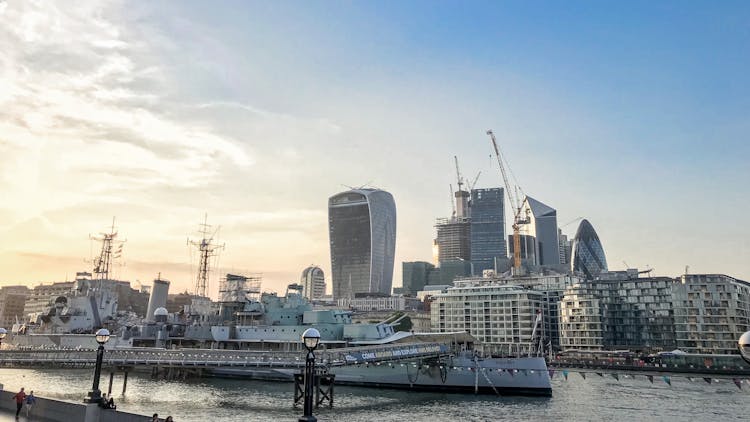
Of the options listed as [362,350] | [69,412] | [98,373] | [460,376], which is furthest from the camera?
[460,376]

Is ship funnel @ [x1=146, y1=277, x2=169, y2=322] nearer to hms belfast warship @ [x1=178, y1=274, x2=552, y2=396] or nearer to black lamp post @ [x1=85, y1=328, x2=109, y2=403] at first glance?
hms belfast warship @ [x1=178, y1=274, x2=552, y2=396]

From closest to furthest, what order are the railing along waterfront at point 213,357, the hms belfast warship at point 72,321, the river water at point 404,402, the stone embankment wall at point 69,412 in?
1. the stone embankment wall at point 69,412
2. the river water at point 404,402
3. the railing along waterfront at point 213,357
4. the hms belfast warship at point 72,321

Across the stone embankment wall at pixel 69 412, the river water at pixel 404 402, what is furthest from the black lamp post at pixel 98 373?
the river water at pixel 404 402

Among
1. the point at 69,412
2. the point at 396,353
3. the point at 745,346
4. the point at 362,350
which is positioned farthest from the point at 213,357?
the point at 745,346

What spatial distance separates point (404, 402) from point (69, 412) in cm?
3131

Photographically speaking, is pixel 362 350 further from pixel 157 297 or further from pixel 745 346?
pixel 157 297

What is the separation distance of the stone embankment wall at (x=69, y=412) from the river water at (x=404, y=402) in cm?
1275

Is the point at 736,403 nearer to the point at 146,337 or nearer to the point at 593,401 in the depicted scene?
the point at 593,401

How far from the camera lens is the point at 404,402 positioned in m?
49.4

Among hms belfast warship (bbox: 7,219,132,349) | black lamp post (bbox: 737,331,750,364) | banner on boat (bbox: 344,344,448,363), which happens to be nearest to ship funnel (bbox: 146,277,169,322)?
hms belfast warship (bbox: 7,219,132,349)

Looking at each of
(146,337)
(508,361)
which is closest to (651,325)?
(508,361)

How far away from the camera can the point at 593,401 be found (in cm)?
5294

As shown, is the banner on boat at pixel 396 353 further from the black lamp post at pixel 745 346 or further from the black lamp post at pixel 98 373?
the black lamp post at pixel 745 346

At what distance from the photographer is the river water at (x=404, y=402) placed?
41.9m
